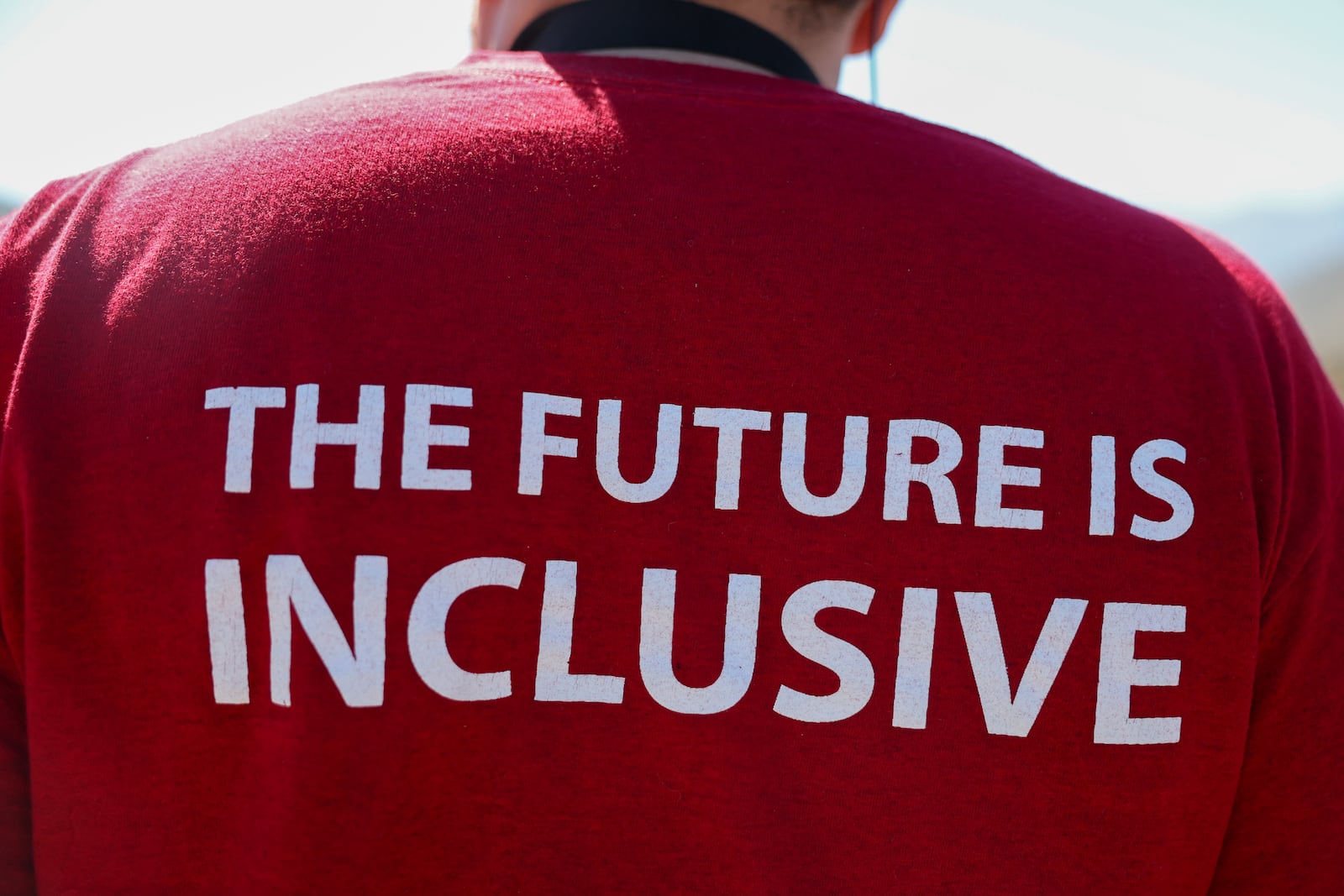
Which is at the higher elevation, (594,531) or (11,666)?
(594,531)

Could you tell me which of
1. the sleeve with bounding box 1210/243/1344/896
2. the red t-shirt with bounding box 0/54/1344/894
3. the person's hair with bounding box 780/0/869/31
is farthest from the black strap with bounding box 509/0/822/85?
the sleeve with bounding box 1210/243/1344/896

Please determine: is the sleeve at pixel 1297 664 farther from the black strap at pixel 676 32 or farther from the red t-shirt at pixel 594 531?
the black strap at pixel 676 32

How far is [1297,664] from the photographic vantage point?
3.01 ft

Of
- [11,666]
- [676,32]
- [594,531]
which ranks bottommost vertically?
[11,666]

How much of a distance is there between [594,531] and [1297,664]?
679 millimetres

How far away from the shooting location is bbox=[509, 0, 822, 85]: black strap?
101 centimetres

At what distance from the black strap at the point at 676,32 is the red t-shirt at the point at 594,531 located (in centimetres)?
16

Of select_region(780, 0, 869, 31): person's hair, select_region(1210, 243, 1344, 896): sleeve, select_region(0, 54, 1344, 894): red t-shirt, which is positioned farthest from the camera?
select_region(780, 0, 869, 31): person's hair

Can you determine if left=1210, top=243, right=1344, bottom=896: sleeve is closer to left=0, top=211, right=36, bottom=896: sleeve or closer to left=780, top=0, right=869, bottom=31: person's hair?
left=780, top=0, right=869, bottom=31: person's hair

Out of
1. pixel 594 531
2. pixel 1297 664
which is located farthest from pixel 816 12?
pixel 1297 664

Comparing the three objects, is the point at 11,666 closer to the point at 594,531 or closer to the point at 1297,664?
the point at 594,531

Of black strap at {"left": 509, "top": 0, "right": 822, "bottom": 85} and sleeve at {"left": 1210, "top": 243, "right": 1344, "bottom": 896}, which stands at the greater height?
black strap at {"left": 509, "top": 0, "right": 822, "bottom": 85}

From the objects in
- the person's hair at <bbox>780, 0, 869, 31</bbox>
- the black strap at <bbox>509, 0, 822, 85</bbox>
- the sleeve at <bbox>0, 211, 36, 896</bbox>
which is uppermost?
the person's hair at <bbox>780, 0, 869, 31</bbox>

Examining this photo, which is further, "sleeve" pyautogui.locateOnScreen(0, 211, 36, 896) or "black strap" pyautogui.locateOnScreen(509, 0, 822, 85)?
"black strap" pyautogui.locateOnScreen(509, 0, 822, 85)
